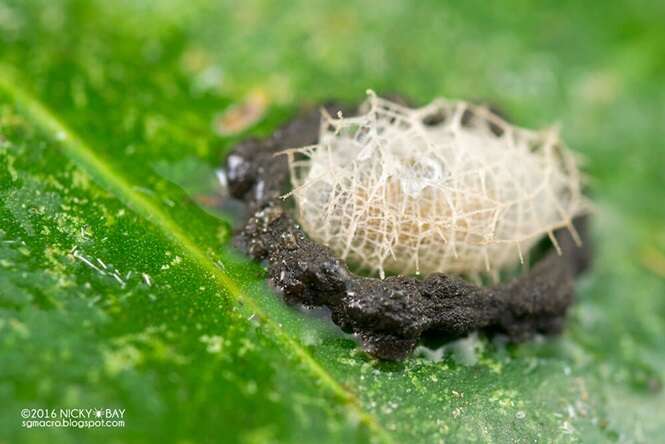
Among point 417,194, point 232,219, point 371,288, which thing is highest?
point 232,219

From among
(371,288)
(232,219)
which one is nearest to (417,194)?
(371,288)

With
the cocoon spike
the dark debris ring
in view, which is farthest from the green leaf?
the cocoon spike

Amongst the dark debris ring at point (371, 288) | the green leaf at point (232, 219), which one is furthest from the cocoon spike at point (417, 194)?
the green leaf at point (232, 219)

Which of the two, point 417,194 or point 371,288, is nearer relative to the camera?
point 371,288

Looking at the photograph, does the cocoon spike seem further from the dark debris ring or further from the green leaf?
the green leaf

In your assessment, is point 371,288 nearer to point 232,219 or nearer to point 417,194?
point 417,194

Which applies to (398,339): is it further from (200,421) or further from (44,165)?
(44,165)

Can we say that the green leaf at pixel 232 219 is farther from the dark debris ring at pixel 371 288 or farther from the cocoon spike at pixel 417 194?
the cocoon spike at pixel 417 194
